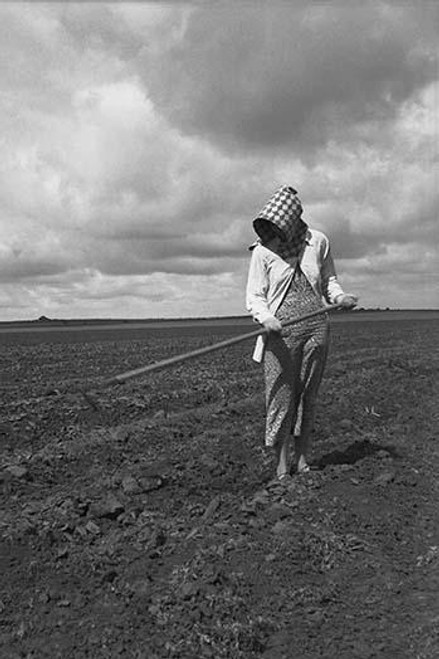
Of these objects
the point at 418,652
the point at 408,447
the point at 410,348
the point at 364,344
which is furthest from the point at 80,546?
the point at 364,344

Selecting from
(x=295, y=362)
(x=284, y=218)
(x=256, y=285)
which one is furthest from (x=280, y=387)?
(x=284, y=218)

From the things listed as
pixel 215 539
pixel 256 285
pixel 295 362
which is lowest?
pixel 215 539

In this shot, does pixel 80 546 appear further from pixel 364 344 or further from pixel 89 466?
pixel 364 344

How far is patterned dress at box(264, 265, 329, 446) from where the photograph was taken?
626cm

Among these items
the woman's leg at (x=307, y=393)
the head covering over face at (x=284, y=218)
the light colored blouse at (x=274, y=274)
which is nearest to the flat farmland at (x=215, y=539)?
the woman's leg at (x=307, y=393)

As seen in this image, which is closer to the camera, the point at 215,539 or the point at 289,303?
the point at 215,539

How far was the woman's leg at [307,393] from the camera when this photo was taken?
6.36m

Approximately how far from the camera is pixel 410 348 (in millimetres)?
24109

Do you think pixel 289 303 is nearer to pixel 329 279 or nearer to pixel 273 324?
pixel 273 324

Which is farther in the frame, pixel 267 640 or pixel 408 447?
pixel 408 447

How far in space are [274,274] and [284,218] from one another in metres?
0.46

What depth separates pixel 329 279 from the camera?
6.44m

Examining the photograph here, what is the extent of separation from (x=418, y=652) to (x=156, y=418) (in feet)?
21.4

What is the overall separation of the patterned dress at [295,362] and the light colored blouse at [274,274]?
0.05 meters
